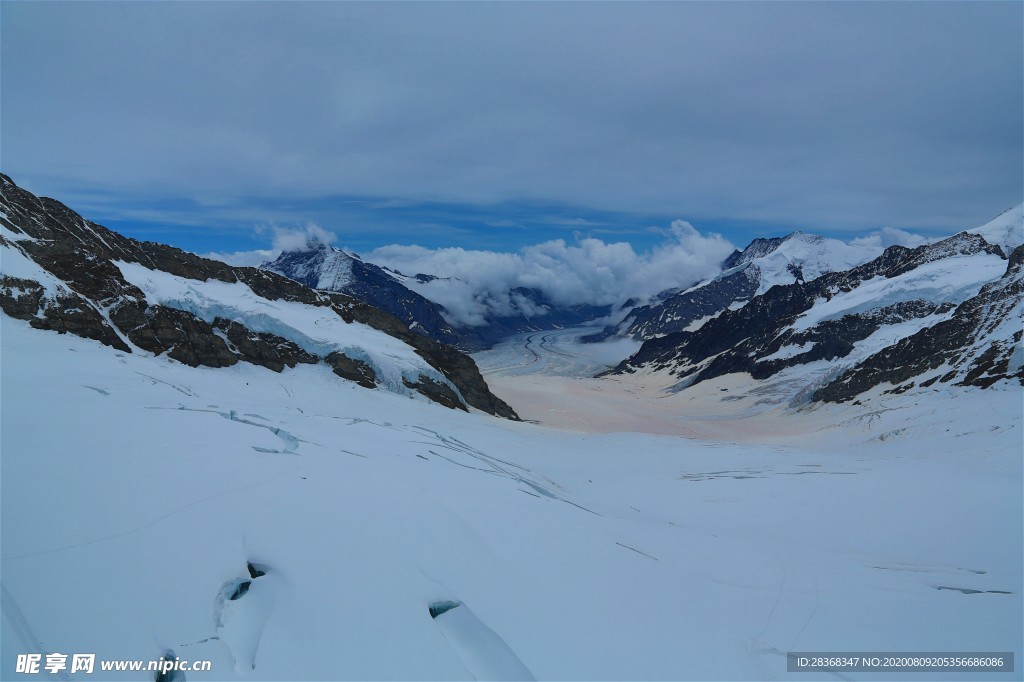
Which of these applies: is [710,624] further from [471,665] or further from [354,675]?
[354,675]

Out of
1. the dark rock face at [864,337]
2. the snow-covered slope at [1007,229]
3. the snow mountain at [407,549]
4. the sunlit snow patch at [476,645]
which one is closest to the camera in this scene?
the snow mountain at [407,549]

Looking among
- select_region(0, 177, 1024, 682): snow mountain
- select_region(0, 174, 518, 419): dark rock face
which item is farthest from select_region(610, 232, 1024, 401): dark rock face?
select_region(0, 174, 518, 419): dark rock face

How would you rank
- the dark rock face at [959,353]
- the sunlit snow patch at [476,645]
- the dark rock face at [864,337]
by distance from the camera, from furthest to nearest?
the dark rock face at [864,337] → the dark rock face at [959,353] → the sunlit snow patch at [476,645]

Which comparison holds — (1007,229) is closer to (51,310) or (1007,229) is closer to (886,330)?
(886,330)

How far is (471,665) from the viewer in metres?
6.18

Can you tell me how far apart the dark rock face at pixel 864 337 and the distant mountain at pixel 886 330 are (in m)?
0.19

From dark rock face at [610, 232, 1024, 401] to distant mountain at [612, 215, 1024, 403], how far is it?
0.62 ft

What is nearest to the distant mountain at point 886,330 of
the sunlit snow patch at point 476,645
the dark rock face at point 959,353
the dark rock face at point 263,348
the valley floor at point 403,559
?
the dark rock face at point 959,353

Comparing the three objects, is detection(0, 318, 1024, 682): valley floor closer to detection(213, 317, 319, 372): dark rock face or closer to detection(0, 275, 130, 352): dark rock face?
detection(0, 275, 130, 352): dark rock face

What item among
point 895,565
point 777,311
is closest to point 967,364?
point 895,565

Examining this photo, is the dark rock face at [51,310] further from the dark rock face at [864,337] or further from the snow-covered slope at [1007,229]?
the snow-covered slope at [1007,229]

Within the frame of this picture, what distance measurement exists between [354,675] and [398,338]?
159 feet

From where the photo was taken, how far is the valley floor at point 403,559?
18.9 ft

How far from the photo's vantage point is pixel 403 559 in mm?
7512
